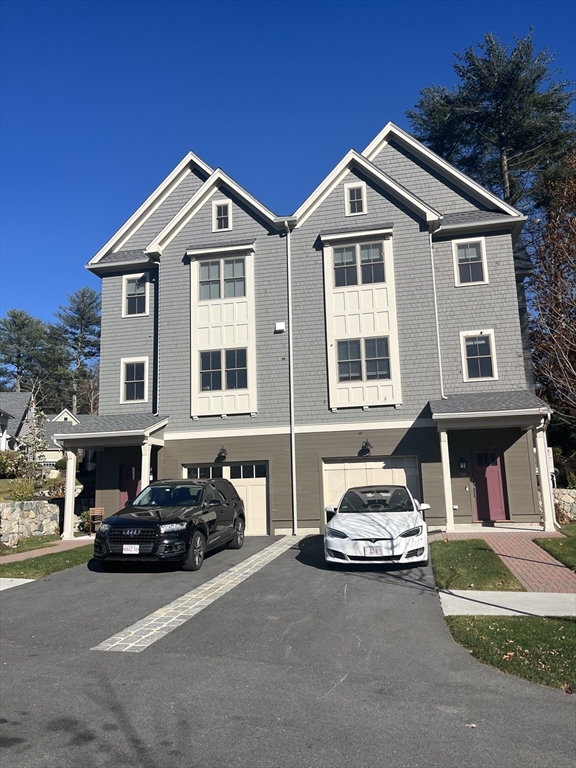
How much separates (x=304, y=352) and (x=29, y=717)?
14.3 meters

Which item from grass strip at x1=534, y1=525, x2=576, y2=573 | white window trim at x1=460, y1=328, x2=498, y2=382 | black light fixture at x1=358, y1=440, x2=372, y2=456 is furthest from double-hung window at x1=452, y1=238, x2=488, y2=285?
grass strip at x1=534, y1=525, x2=576, y2=573

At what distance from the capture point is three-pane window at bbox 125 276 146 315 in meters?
20.1

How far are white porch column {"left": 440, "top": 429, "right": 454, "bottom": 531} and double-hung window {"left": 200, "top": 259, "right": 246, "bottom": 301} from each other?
791cm

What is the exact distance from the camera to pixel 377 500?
11781 millimetres

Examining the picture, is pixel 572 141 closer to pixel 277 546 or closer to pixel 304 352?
pixel 304 352

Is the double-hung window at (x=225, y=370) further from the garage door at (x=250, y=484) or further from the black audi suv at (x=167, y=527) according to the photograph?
the black audi suv at (x=167, y=527)

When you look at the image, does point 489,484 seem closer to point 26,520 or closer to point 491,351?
point 491,351

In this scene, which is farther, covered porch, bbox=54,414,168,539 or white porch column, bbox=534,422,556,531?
covered porch, bbox=54,414,168,539

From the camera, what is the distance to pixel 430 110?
105 feet

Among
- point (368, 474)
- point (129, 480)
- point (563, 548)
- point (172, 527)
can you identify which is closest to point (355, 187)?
point (368, 474)

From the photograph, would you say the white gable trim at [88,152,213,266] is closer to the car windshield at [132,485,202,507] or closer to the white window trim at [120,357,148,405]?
the white window trim at [120,357,148,405]

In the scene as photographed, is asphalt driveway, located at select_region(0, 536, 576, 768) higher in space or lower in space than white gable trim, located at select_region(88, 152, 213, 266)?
lower

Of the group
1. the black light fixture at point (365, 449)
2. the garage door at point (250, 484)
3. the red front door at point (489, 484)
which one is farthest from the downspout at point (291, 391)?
the red front door at point (489, 484)

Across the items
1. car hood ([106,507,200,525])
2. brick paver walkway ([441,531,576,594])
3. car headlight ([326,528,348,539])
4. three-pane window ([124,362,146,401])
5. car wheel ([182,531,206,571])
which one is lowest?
brick paver walkway ([441,531,576,594])
